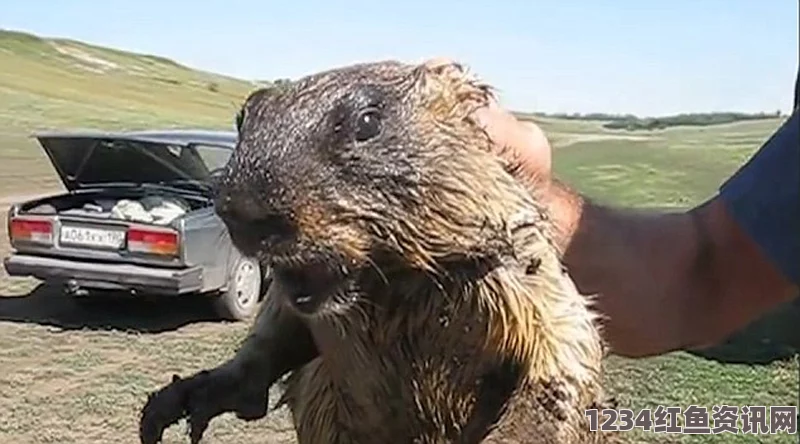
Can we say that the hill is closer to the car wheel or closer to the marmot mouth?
the car wheel

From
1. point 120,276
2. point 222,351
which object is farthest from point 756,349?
point 120,276

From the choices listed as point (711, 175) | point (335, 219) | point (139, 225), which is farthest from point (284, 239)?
point (139, 225)

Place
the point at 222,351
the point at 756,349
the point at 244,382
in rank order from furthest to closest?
the point at 222,351
the point at 756,349
the point at 244,382

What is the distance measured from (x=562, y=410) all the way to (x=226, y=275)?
8070 mm

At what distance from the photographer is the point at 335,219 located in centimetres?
188

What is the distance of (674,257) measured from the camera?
2.13 meters

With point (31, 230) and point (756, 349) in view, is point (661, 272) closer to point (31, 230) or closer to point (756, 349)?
point (756, 349)

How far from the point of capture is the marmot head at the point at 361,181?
1813mm

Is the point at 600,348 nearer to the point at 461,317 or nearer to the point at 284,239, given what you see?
the point at 461,317

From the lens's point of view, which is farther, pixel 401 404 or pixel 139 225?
pixel 139 225

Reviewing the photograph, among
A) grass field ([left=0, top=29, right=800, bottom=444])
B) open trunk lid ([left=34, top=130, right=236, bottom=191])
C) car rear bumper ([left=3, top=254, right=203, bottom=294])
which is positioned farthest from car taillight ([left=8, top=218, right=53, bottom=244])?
grass field ([left=0, top=29, right=800, bottom=444])

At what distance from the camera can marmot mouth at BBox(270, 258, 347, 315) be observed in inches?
74.7

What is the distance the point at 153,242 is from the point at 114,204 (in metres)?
0.81

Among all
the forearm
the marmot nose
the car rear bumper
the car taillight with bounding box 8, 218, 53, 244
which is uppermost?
the marmot nose
